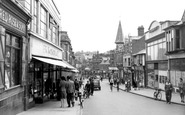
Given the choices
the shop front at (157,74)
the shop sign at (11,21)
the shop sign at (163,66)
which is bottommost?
the shop front at (157,74)

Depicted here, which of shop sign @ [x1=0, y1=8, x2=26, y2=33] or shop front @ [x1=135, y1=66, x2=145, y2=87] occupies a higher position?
shop sign @ [x1=0, y1=8, x2=26, y2=33]

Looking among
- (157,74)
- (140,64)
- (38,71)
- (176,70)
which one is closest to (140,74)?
(140,64)

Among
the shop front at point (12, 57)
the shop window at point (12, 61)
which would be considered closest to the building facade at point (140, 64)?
the shop front at point (12, 57)

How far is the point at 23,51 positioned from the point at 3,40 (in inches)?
107

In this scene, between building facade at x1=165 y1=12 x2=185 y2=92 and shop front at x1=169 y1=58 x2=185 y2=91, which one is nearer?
shop front at x1=169 y1=58 x2=185 y2=91

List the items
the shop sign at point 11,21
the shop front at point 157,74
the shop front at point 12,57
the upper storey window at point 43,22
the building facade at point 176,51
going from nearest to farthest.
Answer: the shop sign at point 11,21
the shop front at point 12,57
the upper storey window at point 43,22
the building facade at point 176,51
the shop front at point 157,74

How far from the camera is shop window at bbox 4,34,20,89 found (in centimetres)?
946

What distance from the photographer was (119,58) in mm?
66688

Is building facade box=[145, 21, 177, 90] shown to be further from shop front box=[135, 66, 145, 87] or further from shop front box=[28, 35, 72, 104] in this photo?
shop front box=[28, 35, 72, 104]

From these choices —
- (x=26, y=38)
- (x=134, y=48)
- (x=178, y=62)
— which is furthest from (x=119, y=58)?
(x=26, y=38)

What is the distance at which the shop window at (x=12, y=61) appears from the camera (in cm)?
946

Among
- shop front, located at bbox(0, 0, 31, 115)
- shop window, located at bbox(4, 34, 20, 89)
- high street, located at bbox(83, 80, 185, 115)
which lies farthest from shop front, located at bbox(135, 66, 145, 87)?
shop window, located at bbox(4, 34, 20, 89)

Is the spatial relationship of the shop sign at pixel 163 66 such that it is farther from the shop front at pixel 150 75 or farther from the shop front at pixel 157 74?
the shop front at pixel 150 75

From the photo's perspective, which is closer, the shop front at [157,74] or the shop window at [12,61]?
the shop window at [12,61]
